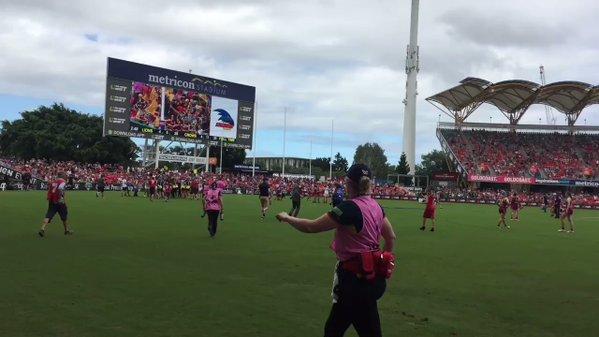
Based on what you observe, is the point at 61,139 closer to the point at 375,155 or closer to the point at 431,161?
the point at 375,155

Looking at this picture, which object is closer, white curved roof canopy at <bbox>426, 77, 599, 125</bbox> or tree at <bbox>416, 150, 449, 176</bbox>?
white curved roof canopy at <bbox>426, 77, 599, 125</bbox>

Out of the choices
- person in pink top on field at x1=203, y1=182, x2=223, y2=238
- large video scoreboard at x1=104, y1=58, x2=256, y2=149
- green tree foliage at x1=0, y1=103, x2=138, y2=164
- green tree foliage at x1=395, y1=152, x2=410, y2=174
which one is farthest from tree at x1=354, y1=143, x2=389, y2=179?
person in pink top on field at x1=203, y1=182, x2=223, y2=238

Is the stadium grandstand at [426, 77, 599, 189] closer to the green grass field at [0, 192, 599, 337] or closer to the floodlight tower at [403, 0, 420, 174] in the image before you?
the floodlight tower at [403, 0, 420, 174]

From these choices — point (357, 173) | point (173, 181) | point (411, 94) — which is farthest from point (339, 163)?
point (357, 173)

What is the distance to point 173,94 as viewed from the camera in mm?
56094

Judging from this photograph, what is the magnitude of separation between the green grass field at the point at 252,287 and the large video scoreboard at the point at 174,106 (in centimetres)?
3853

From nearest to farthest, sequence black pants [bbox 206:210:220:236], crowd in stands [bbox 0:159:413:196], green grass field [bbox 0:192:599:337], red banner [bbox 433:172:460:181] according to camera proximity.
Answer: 1. green grass field [bbox 0:192:599:337]
2. black pants [bbox 206:210:220:236]
3. crowd in stands [bbox 0:159:413:196]
4. red banner [bbox 433:172:460:181]

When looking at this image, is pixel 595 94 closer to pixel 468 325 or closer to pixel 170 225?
pixel 170 225

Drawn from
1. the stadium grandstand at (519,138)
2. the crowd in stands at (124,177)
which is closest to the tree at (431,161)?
the stadium grandstand at (519,138)

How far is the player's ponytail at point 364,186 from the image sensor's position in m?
4.49

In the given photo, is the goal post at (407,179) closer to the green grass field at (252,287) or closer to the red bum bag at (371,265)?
the green grass field at (252,287)

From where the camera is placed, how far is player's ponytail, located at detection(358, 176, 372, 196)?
4.49 metres

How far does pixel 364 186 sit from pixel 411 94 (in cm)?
7647

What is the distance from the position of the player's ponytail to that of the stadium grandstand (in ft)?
234
